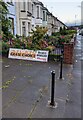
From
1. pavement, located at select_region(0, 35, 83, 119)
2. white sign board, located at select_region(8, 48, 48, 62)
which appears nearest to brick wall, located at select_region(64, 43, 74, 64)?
white sign board, located at select_region(8, 48, 48, 62)

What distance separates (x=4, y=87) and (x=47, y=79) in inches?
80.8

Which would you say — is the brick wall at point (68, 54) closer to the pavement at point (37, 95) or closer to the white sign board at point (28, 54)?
the white sign board at point (28, 54)

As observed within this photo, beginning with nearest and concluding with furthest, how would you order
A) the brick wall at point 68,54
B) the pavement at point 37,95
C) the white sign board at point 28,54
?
1. the pavement at point 37,95
2. the brick wall at point 68,54
3. the white sign board at point 28,54

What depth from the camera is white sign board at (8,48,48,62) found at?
11.8 meters

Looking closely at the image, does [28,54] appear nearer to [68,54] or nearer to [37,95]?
[68,54]

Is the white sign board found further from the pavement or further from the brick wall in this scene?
the pavement

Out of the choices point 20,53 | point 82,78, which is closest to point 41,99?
point 82,78

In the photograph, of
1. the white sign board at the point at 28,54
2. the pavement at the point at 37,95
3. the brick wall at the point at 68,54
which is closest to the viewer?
the pavement at the point at 37,95

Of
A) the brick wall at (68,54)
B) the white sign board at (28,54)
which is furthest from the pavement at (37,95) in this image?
the white sign board at (28,54)

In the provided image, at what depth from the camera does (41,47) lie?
43.1 feet

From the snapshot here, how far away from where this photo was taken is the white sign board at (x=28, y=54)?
1182cm

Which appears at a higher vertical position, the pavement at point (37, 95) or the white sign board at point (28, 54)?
the white sign board at point (28, 54)

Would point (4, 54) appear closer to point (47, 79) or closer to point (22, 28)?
point (47, 79)

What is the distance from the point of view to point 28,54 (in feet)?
39.6
